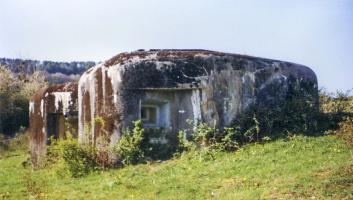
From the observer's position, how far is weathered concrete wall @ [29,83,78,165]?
15156 mm

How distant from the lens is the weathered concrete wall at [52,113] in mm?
15156

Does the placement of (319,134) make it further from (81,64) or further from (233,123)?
(81,64)

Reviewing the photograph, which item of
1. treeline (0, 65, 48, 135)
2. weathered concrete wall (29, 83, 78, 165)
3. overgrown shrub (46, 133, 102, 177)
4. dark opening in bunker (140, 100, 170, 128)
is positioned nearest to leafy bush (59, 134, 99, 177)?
overgrown shrub (46, 133, 102, 177)

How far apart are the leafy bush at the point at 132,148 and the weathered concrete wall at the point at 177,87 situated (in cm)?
30

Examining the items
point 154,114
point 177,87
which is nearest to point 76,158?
point 154,114

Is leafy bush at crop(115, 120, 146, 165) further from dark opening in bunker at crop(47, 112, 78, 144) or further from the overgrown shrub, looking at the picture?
dark opening in bunker at crop(47, 112, 78, 144)

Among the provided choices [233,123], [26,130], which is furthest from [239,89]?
[26,130]

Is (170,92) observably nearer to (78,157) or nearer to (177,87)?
(177,87)

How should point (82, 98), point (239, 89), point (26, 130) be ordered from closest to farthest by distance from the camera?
1. point (239, 89)
2. point (82, 98)
3. point (26, 130)

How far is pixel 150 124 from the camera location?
12.8 metres

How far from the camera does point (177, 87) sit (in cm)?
1241

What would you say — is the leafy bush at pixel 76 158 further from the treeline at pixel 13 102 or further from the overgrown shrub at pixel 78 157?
the treeline at pixel 13 102

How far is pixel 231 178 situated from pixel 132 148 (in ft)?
10.8

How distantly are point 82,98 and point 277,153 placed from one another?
18.0 ft
